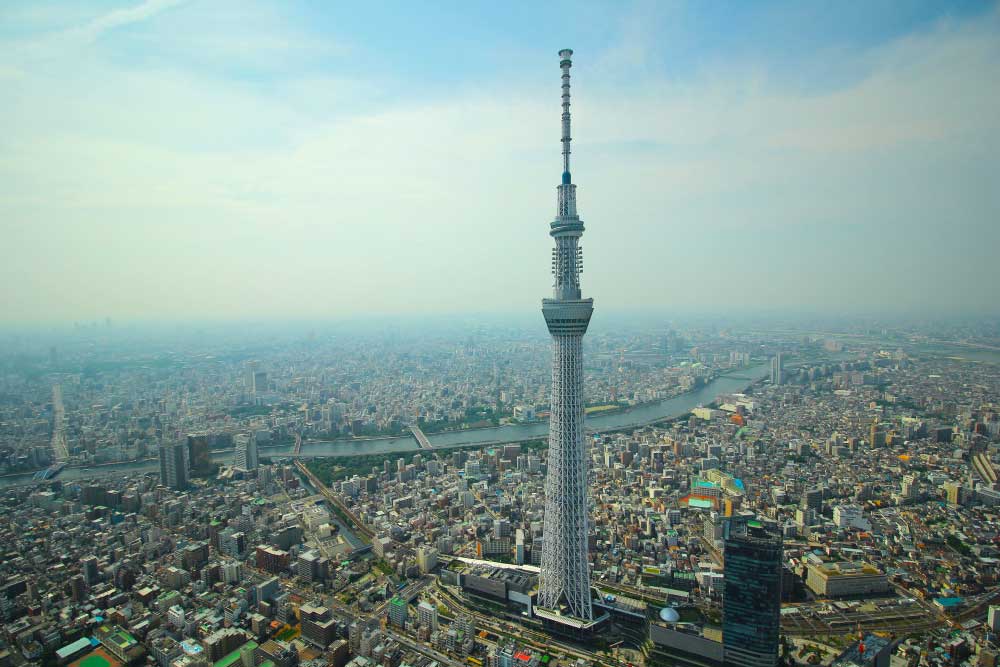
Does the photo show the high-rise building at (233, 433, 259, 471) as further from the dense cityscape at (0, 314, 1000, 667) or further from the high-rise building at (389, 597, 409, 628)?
the high-rise building at (389, 597, 409, 628)

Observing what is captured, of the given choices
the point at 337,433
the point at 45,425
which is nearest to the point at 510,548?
A: the point at 337,433

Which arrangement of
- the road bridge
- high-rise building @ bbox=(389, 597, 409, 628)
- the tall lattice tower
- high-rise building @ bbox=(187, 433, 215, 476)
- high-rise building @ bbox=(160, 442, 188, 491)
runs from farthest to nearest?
the road bridge → high-rise building @ bbox=(187, 433, 215, 476) → high-rise building @ bbox=(160, 442, 188, 491) → high-rise building @ bbox=(389, 597, 409, 628) → the tall lattice tower

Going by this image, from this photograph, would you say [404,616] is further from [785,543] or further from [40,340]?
[40,340]

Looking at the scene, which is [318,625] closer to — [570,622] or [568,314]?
[570,622]

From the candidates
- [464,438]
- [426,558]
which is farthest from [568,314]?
[464,438]

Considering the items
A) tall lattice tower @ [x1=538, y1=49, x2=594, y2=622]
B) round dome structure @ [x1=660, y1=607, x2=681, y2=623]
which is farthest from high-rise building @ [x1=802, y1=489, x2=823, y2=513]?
tall lattice tower @ [x1=538, y1=49, x2=594, y2=622]

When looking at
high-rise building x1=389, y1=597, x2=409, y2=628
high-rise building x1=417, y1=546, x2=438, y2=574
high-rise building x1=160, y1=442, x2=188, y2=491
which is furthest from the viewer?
high-rise building x1=160, y1=442, x2=188, y2=491

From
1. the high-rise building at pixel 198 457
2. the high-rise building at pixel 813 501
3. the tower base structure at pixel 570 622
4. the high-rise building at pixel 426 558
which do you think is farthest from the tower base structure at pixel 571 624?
the high-rise building at pixel 198 457
